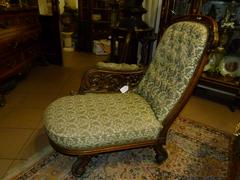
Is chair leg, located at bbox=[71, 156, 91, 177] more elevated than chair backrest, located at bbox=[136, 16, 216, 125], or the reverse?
chair backrest, located at bbox=[136, 16, 216, 125]

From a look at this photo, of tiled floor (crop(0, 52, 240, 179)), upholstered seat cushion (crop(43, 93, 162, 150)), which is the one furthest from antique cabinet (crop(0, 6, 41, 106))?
upholstered seat cushion (crop(43, 93, 162, 150))

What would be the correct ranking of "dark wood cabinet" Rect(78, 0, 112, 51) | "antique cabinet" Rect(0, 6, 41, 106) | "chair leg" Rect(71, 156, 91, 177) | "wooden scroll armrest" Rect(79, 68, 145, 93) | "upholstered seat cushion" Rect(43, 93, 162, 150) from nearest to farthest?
"upholstered seat cushion" Rect(43, 93, 162, 150), "chair leg" Rect(71, 156, 91, 177), "wooden scroll armrest" Rect(79, 68, 145, 93), "antique cabinet" Rect(0, 6, 41, 106), "dark wood cabinet" Rect(78, 0, 112, 51)

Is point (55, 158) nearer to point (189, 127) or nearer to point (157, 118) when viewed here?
point (157, 118)

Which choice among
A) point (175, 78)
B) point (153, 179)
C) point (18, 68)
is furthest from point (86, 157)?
point (18, 68)

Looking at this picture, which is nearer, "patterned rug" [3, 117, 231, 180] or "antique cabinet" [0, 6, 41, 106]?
"patterned rug" [3, 117, 231, 180]

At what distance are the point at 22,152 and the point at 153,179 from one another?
1001 millimetres

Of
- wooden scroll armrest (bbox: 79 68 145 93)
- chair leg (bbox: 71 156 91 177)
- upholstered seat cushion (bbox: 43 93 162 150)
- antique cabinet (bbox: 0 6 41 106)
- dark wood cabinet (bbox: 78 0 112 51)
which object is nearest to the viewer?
upholstered seat cushion (bbox: 43 93 162 150)

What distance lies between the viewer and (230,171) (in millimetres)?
1107

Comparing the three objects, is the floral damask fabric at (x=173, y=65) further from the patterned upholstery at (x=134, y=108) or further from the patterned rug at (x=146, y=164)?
the patterned rug at (x=146, y=164)

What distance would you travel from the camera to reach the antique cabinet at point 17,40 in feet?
7.72

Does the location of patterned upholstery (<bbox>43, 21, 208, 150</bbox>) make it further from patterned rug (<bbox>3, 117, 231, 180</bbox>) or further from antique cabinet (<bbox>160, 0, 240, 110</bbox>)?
antique cabinet (<bbox>160, 0, 240, 110</bbox>)

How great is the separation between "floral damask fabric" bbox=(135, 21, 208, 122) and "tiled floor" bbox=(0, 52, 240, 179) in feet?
2.94

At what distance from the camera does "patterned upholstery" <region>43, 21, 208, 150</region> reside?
4.12 feet

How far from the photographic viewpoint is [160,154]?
5.00 feet
